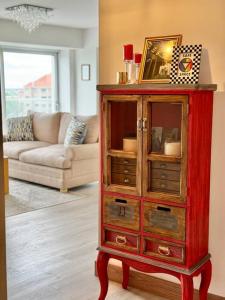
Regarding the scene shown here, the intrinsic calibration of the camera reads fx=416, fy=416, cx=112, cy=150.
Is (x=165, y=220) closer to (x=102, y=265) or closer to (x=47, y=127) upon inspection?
(x=102, y=265)

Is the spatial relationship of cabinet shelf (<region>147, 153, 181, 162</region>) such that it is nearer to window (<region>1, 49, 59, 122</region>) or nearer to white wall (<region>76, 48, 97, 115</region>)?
window (<region>1, 49, 59, 122</region>)

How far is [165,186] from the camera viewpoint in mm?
2260

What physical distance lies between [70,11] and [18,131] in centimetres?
214

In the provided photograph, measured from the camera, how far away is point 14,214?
4566mm

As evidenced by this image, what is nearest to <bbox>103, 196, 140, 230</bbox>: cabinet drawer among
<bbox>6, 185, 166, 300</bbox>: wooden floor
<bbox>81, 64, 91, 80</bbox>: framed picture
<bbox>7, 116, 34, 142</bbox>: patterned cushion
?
<bbox>6, 185, 166, 300</bbox>: wooden floor

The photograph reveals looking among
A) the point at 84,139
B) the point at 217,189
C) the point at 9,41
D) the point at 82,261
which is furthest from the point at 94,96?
the point at 217,189

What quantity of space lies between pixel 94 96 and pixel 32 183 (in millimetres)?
2848

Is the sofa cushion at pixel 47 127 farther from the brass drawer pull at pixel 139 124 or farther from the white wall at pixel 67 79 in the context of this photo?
the brass drawer pull at pixel 139 124

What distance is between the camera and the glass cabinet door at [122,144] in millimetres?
2320

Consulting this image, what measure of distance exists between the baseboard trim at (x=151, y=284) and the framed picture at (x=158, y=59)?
1.31m

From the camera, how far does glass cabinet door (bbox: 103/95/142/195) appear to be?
232cm

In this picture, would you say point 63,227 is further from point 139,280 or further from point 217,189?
point 217,189

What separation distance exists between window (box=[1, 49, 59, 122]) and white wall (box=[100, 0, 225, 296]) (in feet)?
17.7

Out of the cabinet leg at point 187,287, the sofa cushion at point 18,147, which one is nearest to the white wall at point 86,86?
the sofa cushion at point 18,147
